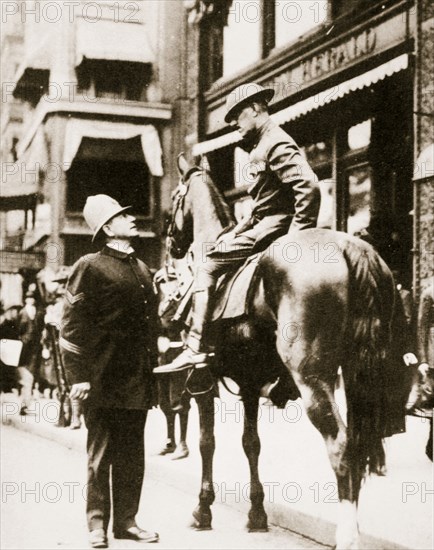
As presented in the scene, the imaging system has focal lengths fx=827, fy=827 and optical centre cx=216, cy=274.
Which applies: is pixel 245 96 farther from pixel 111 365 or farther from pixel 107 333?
pixel 111 365

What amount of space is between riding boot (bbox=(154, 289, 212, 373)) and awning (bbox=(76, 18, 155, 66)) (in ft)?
6.53

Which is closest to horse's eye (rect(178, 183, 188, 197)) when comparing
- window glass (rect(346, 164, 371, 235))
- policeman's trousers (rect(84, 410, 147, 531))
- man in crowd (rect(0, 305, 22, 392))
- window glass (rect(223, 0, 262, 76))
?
policeman's trousers (rect(84, 410, 147, 531))

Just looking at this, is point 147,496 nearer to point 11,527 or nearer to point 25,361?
point 11,527

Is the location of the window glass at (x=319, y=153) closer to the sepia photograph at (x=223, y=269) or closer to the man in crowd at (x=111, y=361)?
the sepia photograph at (x=223, y=269)

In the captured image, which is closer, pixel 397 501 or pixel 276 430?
pixel 397 501

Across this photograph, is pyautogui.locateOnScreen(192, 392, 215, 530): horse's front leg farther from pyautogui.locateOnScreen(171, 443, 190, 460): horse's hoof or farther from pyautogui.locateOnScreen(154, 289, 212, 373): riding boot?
pyautogui.locateOnScreen(171, 443, 190, 460): horse's hoof

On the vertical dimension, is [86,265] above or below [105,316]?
above

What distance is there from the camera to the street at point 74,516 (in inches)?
174

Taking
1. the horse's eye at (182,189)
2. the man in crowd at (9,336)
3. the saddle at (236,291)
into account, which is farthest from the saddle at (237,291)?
the man in crowd at (9,336)

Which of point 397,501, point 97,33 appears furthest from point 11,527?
point 97,33

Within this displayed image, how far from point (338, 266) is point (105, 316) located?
131cm

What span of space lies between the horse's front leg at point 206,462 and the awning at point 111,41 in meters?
2.49

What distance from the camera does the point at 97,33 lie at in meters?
6.45

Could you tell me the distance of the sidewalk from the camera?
4.12m
